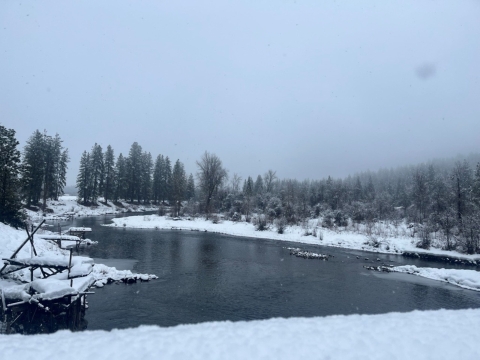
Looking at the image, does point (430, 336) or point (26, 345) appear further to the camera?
point (430, 336)

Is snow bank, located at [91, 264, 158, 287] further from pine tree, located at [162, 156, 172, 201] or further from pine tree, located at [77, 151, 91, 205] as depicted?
pine tree, located at [162, 156, 172, 201]

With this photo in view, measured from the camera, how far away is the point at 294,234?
128 ft

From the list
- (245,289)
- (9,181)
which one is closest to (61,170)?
(9,181)

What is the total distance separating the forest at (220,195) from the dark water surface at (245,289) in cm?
938

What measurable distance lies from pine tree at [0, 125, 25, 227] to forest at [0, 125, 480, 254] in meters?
0.06

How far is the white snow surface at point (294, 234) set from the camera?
3145cm

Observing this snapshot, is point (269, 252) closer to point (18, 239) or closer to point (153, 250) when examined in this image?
point (153, 250)

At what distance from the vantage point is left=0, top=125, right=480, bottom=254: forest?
28.9 m

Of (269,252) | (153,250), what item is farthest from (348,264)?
(153,250)

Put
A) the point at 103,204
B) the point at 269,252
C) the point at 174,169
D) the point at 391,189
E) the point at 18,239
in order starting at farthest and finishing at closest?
the point at 391,189 → the point at 174,169 → the point at 103,204 → the point at 269,252 → the point at 18,239

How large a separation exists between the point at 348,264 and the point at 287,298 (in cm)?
1121

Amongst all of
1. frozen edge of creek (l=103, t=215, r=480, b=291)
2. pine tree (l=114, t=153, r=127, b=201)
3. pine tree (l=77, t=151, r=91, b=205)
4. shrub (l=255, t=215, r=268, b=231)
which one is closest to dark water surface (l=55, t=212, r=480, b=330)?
frozen edge of creek (l=103, t=215, r=480, b=291)

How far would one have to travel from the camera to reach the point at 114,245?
27.0 metres

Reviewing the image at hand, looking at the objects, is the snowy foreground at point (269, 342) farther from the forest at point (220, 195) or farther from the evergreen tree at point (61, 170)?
the evergreen tree at point (61, 170)
